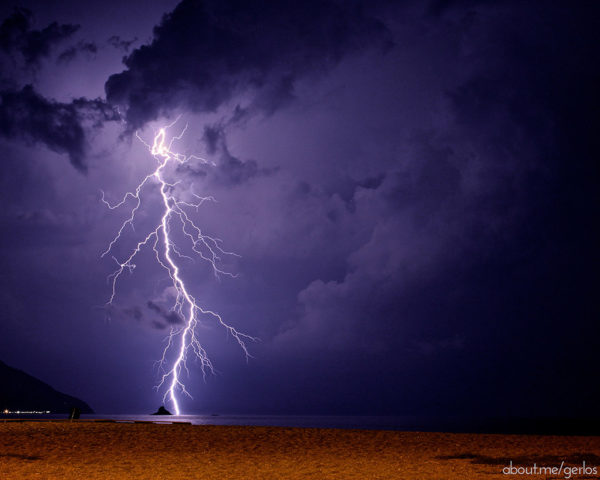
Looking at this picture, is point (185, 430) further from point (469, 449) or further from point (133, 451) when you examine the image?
point (469, 449)

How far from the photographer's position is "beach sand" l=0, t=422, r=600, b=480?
355 inches

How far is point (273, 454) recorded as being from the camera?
11.4m

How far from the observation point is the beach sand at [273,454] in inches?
355

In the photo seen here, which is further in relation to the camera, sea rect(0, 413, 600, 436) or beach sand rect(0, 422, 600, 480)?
sea rect(0, 413, 600, 436)

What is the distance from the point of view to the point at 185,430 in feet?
50.5

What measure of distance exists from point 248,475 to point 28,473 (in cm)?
347

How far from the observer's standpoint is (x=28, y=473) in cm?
854

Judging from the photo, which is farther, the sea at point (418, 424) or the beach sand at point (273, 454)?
the sea at point (418, 424)

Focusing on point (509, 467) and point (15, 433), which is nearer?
point (509, 467)

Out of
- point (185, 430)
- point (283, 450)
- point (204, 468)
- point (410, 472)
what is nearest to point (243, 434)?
point (185, 430)

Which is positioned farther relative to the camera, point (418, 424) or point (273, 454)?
point (418, 424)

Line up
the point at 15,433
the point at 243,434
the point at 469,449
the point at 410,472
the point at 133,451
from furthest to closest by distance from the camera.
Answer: the point at 243,434 → the point at 15,433 → the point at 469,449 → the point at 133,451 → the point at 410,472

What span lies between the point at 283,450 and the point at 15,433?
7177mm

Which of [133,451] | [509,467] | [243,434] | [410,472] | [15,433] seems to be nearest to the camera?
[410,472]
